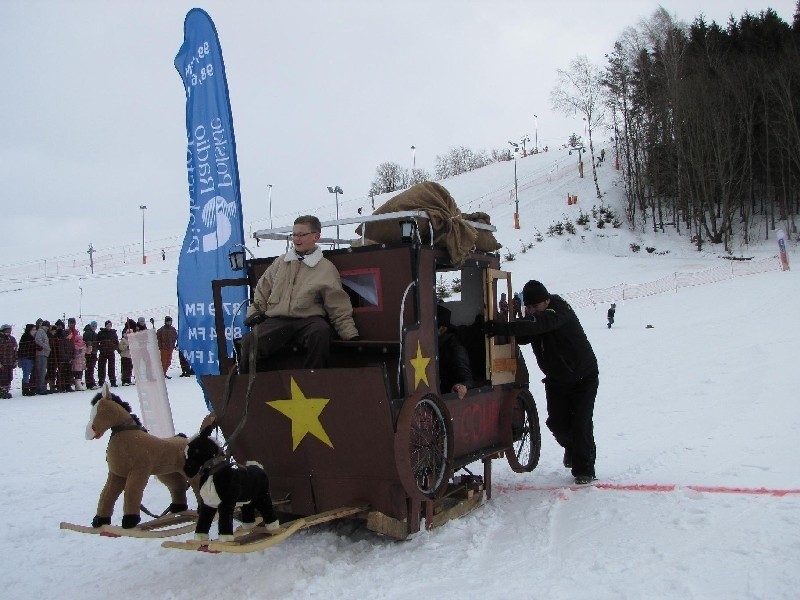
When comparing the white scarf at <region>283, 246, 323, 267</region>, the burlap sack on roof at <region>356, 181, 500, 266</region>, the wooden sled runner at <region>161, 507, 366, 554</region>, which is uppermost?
the burlap sack on roof at <region>356, 181, 500, 266</region>

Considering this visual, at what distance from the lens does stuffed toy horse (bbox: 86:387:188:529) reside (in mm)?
4371

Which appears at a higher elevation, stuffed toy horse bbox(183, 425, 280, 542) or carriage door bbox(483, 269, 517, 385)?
carriage door bbox(483, 269, 517, 385)

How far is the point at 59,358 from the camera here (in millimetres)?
15023

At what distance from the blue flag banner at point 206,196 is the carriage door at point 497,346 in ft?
10.2

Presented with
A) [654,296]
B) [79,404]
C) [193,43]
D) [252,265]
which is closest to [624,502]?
[252,265]

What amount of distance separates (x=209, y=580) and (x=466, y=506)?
218cm

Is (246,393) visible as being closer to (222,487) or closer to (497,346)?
(222,487)

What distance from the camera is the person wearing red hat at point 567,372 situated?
6297 millimetres

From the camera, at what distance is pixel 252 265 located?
6.03 meters

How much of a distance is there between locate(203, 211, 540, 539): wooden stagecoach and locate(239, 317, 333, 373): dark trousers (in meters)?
0.12

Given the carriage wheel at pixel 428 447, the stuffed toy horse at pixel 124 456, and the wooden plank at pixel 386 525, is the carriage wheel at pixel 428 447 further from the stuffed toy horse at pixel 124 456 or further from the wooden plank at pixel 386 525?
the stuffed toy horse at pixel 124 456

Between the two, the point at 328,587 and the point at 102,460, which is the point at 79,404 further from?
the point at 328,587

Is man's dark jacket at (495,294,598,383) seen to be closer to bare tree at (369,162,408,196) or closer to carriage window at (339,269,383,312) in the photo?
carriage window at (339,269,383,312)

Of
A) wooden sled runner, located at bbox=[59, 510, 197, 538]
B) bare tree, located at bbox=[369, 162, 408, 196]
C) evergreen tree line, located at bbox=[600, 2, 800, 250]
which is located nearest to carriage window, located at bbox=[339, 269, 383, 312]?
wooden sled runner, located at bbox=[59, 510, 197, 538]
